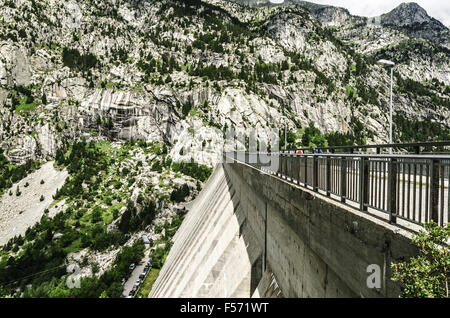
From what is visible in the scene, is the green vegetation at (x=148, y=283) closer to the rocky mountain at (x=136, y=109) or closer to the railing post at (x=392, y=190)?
the rocky mountain at (x=136, y=109)

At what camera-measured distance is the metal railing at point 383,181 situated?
9.93ft

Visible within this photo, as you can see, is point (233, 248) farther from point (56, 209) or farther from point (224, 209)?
point (56, 209)

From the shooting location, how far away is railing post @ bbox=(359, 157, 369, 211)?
163 inches

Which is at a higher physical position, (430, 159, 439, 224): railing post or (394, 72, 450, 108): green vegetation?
(394, 72, 450, 108): green vegetation

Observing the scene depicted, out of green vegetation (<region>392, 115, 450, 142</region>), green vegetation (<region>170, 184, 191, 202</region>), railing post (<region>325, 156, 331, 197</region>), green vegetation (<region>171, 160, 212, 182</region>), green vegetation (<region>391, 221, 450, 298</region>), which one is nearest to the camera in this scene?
green vegetation (<region>391, 221, 450, 298</region>)

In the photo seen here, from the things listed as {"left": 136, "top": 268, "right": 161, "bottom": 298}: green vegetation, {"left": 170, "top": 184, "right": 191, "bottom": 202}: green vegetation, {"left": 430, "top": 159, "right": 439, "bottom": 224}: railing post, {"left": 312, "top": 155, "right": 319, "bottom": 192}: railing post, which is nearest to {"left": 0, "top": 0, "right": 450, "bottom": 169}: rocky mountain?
{"left": 170, "top": 184, "right": 191, "bottom": 202}: green vegetation

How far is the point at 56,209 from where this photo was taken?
3588 inches

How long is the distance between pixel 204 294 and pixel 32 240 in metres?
94.0

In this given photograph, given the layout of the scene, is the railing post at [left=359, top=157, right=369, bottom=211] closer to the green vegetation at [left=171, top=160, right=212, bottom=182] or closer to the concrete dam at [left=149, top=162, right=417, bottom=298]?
the concrete dam at [left=149, top=162, right=417, bottom=298]

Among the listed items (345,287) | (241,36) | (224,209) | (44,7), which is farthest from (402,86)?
(44,7)

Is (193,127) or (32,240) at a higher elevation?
(193,127)

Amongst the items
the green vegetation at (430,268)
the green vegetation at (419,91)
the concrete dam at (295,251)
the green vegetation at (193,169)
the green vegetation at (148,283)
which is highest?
the green vegetation at (419,91)

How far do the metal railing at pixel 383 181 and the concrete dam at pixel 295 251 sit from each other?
12.3 inches

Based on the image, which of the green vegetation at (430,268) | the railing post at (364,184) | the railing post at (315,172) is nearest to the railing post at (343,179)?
the railing post at (364,184)
